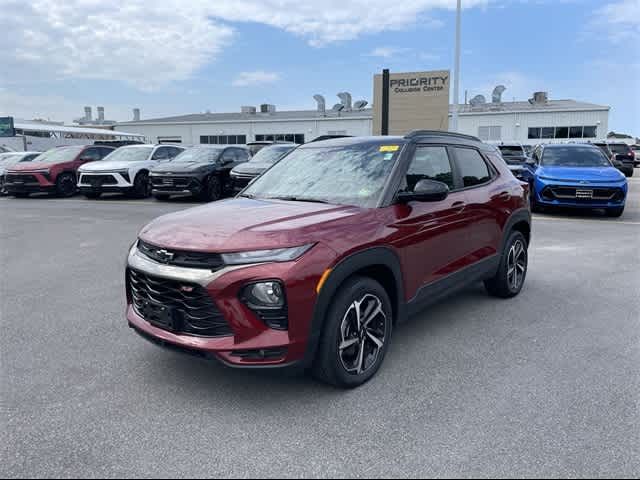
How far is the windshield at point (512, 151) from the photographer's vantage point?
17.0 meters

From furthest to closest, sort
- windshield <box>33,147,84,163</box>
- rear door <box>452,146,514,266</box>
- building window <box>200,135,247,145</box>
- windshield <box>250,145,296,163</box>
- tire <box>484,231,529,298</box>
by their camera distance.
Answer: building window <box>200,135,247,145</box> < windshield <box>33,147,84,163</box> < windshield <box>250,145,296,163</box> < tire <box>484,231,529,298</box> < rear door <box>452,146,514,266</box>

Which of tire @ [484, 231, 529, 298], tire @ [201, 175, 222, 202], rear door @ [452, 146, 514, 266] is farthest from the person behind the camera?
tire @ [201, 175, 222, 202]

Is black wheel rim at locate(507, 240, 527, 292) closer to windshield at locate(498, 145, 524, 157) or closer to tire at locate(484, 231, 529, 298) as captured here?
tire at locate(484, 231, 529, 298)

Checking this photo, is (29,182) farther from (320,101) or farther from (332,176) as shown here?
(320,101)

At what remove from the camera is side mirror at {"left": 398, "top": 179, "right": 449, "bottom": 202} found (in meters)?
3.55

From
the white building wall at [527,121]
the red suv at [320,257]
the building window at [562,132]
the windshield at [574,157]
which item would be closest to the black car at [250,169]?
the windshield at [574,157]

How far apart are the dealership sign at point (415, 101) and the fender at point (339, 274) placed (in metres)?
26.1

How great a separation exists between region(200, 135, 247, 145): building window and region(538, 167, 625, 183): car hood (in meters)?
35.7

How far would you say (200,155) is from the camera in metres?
15.2

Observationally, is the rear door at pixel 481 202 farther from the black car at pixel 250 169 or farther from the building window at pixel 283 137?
the building window at pixel 283 137

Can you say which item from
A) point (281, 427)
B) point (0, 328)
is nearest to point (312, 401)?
point (281, 427)

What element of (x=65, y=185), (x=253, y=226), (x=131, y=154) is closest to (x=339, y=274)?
(x=253, y=226)

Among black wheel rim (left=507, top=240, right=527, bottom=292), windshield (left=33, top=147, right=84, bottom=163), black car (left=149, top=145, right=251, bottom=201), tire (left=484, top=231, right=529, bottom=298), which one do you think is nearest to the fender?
tire (left=484, top=231, right=529, bottom=298)

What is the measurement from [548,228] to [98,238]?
28.4 ft
